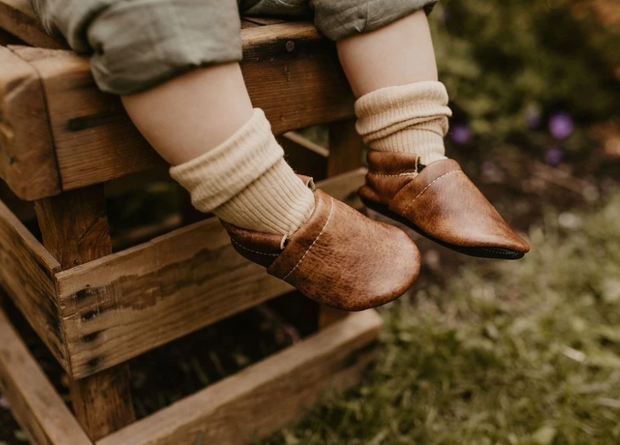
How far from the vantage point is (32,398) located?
1188 millimetres

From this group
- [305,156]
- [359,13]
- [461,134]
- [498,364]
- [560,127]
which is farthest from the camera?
[560,127]

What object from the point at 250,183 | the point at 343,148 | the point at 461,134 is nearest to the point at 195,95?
the point at 250,183

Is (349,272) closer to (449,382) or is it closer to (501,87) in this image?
(449,382)

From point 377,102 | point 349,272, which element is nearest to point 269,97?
point 377,102

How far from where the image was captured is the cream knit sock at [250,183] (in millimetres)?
820

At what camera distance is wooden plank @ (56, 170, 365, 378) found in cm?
96

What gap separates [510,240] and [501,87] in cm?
181

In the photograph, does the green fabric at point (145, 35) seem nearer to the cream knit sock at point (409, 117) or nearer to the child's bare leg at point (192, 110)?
the child's bare leg at point (192, 110)

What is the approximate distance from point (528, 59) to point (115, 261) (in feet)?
7.10

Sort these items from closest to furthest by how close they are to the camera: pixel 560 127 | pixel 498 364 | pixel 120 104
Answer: pixel 120 104, pixel 498 364, pixel 560 127

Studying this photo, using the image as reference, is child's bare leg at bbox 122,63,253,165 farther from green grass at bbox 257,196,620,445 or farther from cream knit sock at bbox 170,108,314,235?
green grass at bbox 257,196,620,445

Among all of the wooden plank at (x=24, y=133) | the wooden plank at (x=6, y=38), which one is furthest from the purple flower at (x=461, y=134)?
the wooden plank at (x=24, y=133)

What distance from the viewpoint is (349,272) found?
0.89m

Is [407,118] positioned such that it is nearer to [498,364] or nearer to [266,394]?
[266,394]
